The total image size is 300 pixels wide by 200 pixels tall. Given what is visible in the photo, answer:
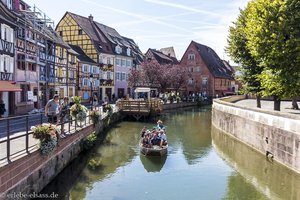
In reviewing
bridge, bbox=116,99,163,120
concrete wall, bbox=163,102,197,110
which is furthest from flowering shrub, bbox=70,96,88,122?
concrete wall, bbox=163,102,197,110

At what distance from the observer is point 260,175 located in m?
17.8

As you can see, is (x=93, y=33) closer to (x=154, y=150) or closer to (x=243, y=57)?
(x=243, y=57)

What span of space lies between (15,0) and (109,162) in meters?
22.0

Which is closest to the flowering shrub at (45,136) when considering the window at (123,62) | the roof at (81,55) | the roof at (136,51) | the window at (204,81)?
the roof at (81,55)

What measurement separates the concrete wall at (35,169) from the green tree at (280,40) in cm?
1226

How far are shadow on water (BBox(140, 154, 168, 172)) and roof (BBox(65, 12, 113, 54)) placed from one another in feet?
131

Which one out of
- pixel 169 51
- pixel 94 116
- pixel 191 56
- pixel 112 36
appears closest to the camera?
pixel 94 116

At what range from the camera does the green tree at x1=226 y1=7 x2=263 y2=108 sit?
32156mm

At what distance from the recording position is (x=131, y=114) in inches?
1628

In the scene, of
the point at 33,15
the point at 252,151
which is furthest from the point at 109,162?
the point at 33,15

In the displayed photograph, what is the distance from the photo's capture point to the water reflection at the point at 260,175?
15.2 meters

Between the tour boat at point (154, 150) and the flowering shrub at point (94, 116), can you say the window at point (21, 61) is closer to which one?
the flowering shrub at point (94, 116)

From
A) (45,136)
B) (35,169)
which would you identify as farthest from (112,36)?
(35,169)

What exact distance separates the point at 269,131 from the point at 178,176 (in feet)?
19.6
